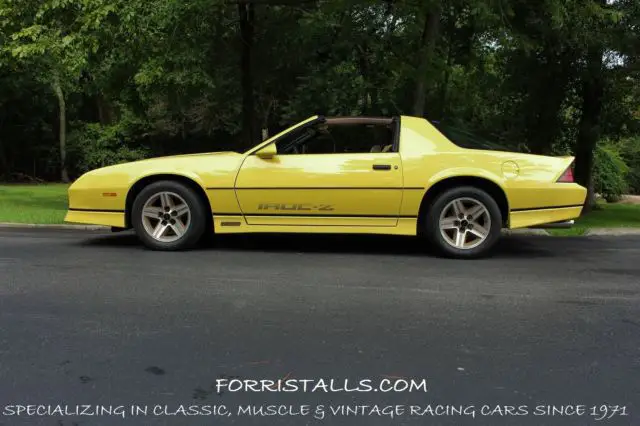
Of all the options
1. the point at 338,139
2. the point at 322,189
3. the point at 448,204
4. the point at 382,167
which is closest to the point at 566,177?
the point at 448,204

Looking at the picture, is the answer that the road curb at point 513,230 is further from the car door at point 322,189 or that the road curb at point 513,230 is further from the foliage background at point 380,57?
the car door at point 322,189

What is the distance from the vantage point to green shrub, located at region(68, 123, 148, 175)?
92.8ft

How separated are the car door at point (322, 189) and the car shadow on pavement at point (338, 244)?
1.60 ft

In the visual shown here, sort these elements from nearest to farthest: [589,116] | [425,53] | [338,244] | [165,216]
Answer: [165,216] → [338,244] → [425,53] → [589,116]

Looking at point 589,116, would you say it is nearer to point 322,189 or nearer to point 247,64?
point 247,64

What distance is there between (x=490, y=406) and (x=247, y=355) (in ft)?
4.35

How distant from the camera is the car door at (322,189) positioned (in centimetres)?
652

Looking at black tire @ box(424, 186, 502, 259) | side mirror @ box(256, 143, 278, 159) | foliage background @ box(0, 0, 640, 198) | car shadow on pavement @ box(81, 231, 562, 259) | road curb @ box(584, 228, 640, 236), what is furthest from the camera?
foliage background @ box(0, 0, 640, 198)

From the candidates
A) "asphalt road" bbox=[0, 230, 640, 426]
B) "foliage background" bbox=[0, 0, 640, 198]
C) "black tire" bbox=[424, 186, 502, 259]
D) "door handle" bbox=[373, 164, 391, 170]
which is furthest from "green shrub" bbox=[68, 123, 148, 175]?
"black tire" bbox=[424, 186, 502, 259]

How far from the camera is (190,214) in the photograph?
6711 millimetres

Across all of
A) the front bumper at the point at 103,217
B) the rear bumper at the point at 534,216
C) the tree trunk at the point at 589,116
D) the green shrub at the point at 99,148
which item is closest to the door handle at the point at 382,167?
the rear bumper at the point at 534,216

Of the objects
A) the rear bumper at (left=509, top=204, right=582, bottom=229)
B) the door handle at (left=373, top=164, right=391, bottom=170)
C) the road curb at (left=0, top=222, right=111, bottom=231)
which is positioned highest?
the door handle at (left=373, top=164, right=391, bottom=170)

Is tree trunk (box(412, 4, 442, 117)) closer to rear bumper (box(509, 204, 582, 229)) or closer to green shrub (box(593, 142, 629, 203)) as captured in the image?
rear bumper (box(509, 204, 582, 229))

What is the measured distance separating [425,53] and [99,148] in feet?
71.9
